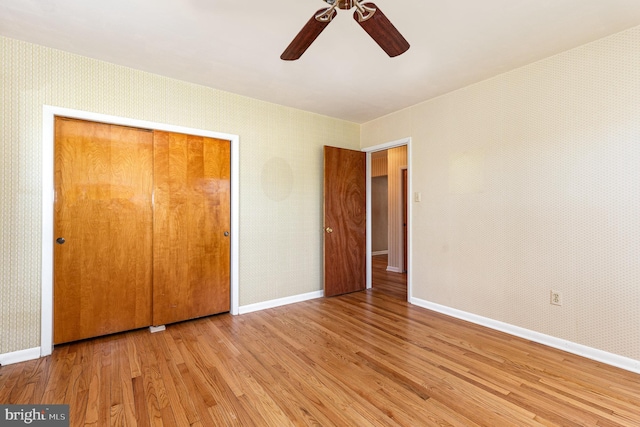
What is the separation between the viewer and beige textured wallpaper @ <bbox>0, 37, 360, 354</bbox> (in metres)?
2.36

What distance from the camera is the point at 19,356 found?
2.36 metres

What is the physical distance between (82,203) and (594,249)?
176 inches

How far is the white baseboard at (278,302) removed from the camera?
3.54 m

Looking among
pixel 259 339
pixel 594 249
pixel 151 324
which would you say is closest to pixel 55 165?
pixel 151 324

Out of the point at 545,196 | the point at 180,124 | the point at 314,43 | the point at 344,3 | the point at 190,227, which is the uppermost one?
the point at 314,43

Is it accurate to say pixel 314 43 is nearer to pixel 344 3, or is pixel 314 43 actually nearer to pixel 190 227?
pixel 344 3

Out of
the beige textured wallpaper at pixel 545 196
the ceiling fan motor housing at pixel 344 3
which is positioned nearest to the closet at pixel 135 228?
the ceiling fan motor housing at pixel 344 3

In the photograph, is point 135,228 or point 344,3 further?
point 135,228

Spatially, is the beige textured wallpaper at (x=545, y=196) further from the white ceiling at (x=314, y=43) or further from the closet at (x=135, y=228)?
the closet at (x=135, y=228)

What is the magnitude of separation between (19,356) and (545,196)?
4.67 metres

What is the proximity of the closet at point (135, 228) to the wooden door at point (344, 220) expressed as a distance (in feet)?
4.51

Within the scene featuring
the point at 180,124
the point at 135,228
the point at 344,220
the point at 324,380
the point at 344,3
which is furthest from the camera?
the point at 344,220

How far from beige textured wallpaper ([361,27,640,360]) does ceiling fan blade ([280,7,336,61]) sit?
2256 mm

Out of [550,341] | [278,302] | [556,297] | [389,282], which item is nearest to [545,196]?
[556,297]
